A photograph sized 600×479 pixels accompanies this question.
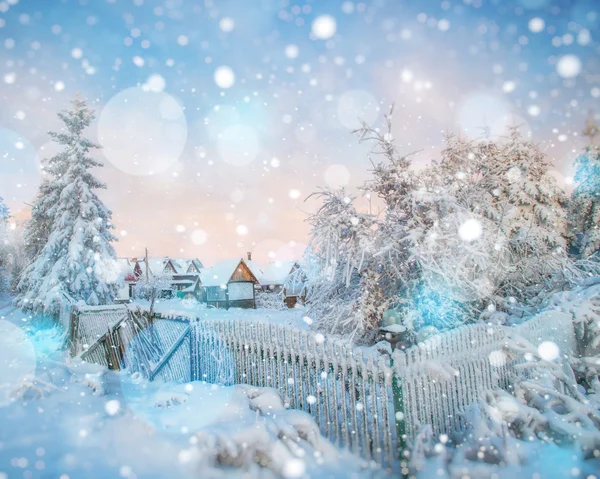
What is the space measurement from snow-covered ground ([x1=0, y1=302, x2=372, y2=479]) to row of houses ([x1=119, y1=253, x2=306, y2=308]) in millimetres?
21962

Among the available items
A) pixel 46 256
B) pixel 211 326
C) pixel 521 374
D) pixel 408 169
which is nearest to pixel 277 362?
pixel 211 326

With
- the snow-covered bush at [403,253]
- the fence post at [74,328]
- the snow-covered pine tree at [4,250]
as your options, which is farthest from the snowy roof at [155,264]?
the snow-covered bush at [403,253]

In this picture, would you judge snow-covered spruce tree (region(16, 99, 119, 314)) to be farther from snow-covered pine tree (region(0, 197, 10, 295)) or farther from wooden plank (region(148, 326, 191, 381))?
snow-covered pine tree (region(0, 197, 10, 295))

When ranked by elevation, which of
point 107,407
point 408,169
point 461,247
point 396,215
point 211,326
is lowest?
point 107,407

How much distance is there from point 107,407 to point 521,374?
863cm

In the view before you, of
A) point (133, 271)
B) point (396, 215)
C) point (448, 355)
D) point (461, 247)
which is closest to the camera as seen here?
point (448, 355)

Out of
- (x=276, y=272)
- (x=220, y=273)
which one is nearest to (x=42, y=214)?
(x=220, y=273)

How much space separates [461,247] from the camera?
9.67 metres

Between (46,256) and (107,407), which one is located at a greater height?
(46,256)

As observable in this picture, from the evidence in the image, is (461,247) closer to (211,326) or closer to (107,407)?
(211,326)

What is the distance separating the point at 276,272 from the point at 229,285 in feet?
39.0

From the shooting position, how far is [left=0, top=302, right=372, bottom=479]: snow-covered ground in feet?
12.3

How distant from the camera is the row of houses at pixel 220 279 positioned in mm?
39688

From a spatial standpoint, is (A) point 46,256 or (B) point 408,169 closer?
(B) point 408,169
